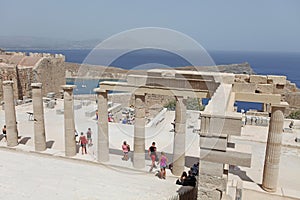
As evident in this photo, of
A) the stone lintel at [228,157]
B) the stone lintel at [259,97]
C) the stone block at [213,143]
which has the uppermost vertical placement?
the stone lintel at [259,97]

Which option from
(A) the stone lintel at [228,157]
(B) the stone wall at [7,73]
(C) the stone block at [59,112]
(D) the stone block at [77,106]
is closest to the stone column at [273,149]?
(A) the stone lintel at [228,157]

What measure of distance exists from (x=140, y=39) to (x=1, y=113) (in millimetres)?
13066

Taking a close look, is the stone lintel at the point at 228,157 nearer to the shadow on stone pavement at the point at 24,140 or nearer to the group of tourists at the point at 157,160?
the group of tourists at the point at 157,160

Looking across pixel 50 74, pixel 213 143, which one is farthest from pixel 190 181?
pixel 50 74

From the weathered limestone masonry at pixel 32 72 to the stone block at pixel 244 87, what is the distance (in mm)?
18318

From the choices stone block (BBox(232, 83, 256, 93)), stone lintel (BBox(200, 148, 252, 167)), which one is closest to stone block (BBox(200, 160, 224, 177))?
stone lintel (BBox(200, 148, 252, 167))

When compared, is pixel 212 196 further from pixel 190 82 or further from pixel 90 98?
pixel 90 98

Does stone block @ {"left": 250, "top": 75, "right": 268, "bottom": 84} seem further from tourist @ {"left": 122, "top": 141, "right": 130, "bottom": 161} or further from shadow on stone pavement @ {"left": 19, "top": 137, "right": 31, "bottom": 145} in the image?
shadow on stone pavement @ {"left": 19, "top": 137, "right": 31, "bottom": 145}

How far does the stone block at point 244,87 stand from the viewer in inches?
417

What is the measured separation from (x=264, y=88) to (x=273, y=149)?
7.27ft

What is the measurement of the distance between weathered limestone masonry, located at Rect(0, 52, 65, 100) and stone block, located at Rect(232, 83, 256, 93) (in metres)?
18.3

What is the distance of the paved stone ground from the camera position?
798 cm

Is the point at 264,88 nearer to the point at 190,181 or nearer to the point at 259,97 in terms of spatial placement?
the point at 259,97

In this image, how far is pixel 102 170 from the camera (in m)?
10.7
